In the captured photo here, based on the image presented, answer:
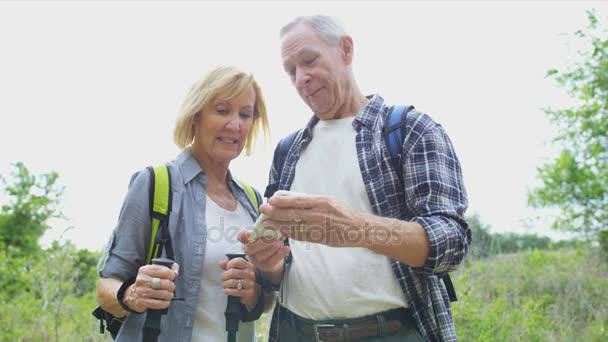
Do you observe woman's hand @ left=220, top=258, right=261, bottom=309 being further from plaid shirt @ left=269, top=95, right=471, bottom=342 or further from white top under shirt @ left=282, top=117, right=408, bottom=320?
plaid shirt @ left=269, top=95, right=471, bottom=342

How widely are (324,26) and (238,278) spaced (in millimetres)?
1555

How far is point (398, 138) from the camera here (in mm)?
2457

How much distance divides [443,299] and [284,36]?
5.77 ft

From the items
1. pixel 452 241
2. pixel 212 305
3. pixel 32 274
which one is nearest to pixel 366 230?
pixel 452 241

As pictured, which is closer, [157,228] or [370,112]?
[157,228]

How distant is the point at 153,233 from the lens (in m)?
2.51

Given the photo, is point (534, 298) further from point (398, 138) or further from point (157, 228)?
point (157, 228)

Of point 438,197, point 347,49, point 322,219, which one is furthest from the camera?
point 347,49

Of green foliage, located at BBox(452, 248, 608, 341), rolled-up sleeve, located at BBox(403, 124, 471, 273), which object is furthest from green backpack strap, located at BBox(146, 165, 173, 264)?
green foliage, located at BBox(452, 248, 608, 341)

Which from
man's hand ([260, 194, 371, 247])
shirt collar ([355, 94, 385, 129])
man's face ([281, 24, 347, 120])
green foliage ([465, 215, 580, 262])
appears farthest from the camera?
green foliage ([465, 215, 580, 262])

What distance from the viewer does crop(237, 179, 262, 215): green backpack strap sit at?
3186 millimetres

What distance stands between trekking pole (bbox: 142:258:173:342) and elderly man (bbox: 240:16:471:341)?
1.34 ft

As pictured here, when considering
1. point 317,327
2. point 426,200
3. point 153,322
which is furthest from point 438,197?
point 153,322

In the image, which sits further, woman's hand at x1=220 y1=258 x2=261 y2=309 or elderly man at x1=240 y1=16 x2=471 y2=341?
woman's hand at x1=220 y1=258 x2=261 y2=309
